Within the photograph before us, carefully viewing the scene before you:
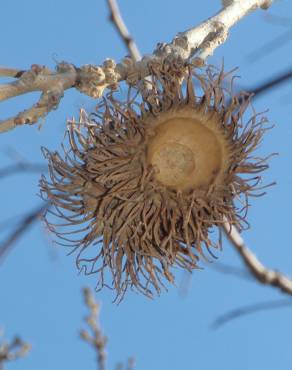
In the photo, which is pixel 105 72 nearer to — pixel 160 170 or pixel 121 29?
pixel 160 170

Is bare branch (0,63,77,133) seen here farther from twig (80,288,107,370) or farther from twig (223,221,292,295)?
twig (80,288,107,370)

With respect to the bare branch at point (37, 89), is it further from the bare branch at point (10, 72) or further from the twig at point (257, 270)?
the twig at point (257, 270)

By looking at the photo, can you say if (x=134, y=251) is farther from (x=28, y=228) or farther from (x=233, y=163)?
(x=28, y=228)

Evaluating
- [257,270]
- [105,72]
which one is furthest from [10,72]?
[257,270]

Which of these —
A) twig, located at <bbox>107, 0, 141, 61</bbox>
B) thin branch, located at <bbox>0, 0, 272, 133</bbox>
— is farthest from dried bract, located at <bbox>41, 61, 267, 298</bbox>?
twig, located at <bbox>107, 0, 141, 61</bbox>

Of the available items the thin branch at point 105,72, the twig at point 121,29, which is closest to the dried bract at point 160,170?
the thin branch at point 105,72

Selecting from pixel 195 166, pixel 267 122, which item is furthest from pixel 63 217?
pixel 267 122
